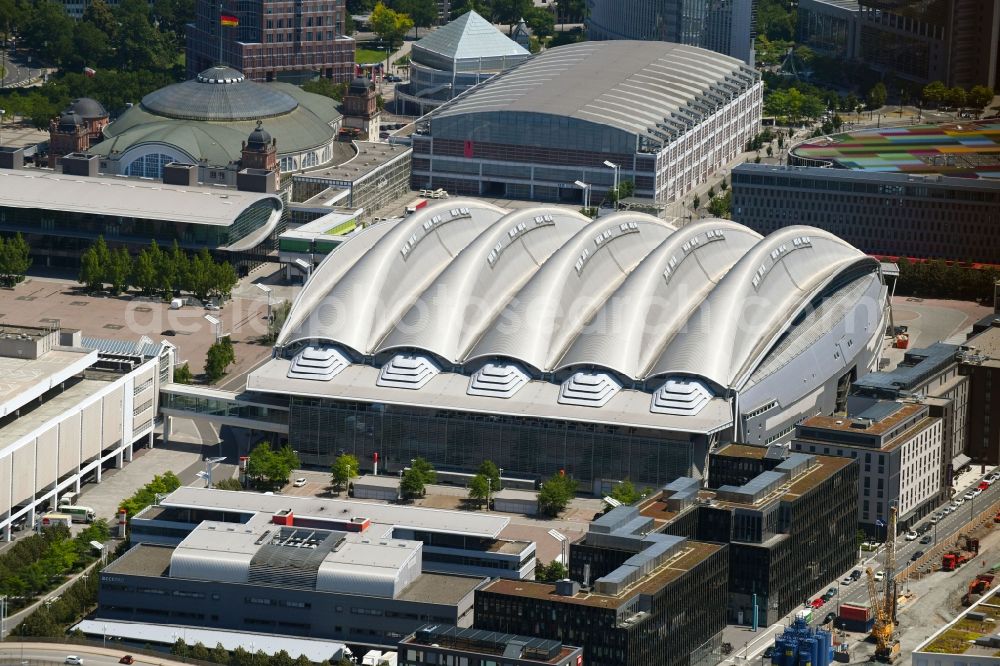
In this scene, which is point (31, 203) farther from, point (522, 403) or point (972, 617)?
point (972, 617)

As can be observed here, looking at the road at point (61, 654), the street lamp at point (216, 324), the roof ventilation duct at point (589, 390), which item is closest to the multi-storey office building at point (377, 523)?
the road at point (61, 654)

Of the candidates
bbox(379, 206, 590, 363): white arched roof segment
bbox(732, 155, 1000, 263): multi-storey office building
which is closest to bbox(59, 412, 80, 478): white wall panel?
bbox(379, 206, 590, 363): white arched roof segment

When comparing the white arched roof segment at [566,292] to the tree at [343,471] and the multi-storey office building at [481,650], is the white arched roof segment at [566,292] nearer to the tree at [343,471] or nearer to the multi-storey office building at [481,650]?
the tree at [343,471]

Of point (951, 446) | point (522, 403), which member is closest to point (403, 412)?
point (522, 403)

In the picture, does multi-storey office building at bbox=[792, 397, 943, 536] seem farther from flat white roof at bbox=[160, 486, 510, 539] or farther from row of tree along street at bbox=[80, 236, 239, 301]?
row of tree along street at bbox=[80, 236, 239, 301]

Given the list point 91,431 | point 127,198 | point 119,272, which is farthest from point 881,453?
point 127,198

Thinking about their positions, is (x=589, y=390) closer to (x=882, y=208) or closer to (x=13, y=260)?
(x=13, y=260)
